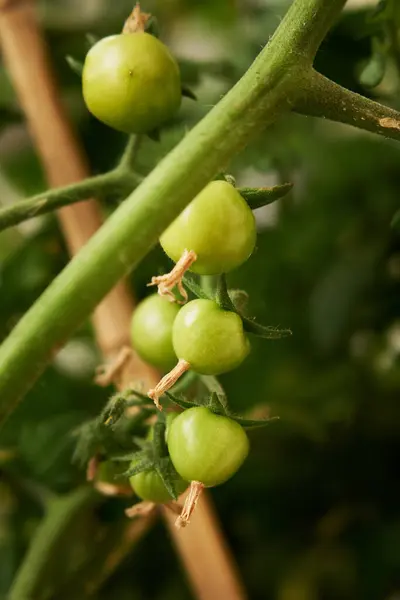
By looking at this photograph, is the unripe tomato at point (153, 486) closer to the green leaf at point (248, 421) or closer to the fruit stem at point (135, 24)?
the green leaf at point (248, 421)

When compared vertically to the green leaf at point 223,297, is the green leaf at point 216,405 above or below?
below

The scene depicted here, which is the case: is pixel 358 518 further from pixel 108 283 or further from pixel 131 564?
pixel 108 283

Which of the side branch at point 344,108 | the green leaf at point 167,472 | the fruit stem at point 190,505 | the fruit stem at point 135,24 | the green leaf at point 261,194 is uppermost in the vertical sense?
the fruit stem at point 135,24

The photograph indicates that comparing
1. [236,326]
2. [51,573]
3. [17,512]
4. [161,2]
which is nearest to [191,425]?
[236,326]

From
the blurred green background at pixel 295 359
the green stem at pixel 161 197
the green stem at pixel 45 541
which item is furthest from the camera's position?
the blurred green background at pixel 295 359

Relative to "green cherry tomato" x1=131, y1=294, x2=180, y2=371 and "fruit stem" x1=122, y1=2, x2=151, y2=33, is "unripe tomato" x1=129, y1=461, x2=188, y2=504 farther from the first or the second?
"fruit stem" x1=122, y1=2, x2=151, y2=33

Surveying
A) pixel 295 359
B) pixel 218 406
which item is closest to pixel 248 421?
pixel 218 406

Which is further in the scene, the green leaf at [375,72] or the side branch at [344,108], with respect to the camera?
the green leaf at [375,72]

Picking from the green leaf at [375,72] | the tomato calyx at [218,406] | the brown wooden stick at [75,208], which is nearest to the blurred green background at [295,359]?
the brown wooden stick at [75,208]
